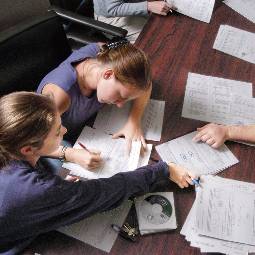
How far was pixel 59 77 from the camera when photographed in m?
1.28

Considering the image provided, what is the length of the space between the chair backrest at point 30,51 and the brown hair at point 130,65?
289mm

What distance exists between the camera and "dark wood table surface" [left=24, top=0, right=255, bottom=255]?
1.01 metres

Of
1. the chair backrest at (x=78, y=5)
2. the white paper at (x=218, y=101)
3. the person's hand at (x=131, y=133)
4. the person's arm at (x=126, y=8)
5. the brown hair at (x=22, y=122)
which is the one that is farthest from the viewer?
the person's arm at (x=126, y=8)

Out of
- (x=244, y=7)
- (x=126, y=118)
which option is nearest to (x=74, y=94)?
(x=126, y=118)

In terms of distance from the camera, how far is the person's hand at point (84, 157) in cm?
117

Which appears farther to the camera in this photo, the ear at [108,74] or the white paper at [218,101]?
the white paper at [218,101]

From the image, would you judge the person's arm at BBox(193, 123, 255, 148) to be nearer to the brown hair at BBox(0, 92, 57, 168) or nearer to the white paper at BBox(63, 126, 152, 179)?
the white paper at BBox(63, 126, 152, 179)

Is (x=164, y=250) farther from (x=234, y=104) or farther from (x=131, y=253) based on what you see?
(x=234, y=104)

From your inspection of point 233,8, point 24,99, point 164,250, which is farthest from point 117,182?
point 233,8

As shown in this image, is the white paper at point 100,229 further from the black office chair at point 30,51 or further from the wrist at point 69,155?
the black office chair at point 30,51

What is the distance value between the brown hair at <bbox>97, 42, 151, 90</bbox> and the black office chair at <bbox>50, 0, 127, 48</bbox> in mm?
451

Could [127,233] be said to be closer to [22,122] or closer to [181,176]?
[181,176]

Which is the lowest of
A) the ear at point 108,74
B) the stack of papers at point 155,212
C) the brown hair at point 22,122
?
the stack of papers at point 155,212

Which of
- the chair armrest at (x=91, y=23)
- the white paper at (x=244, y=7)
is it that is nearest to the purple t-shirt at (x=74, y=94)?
the chair armrest at (x=91, y=23)
